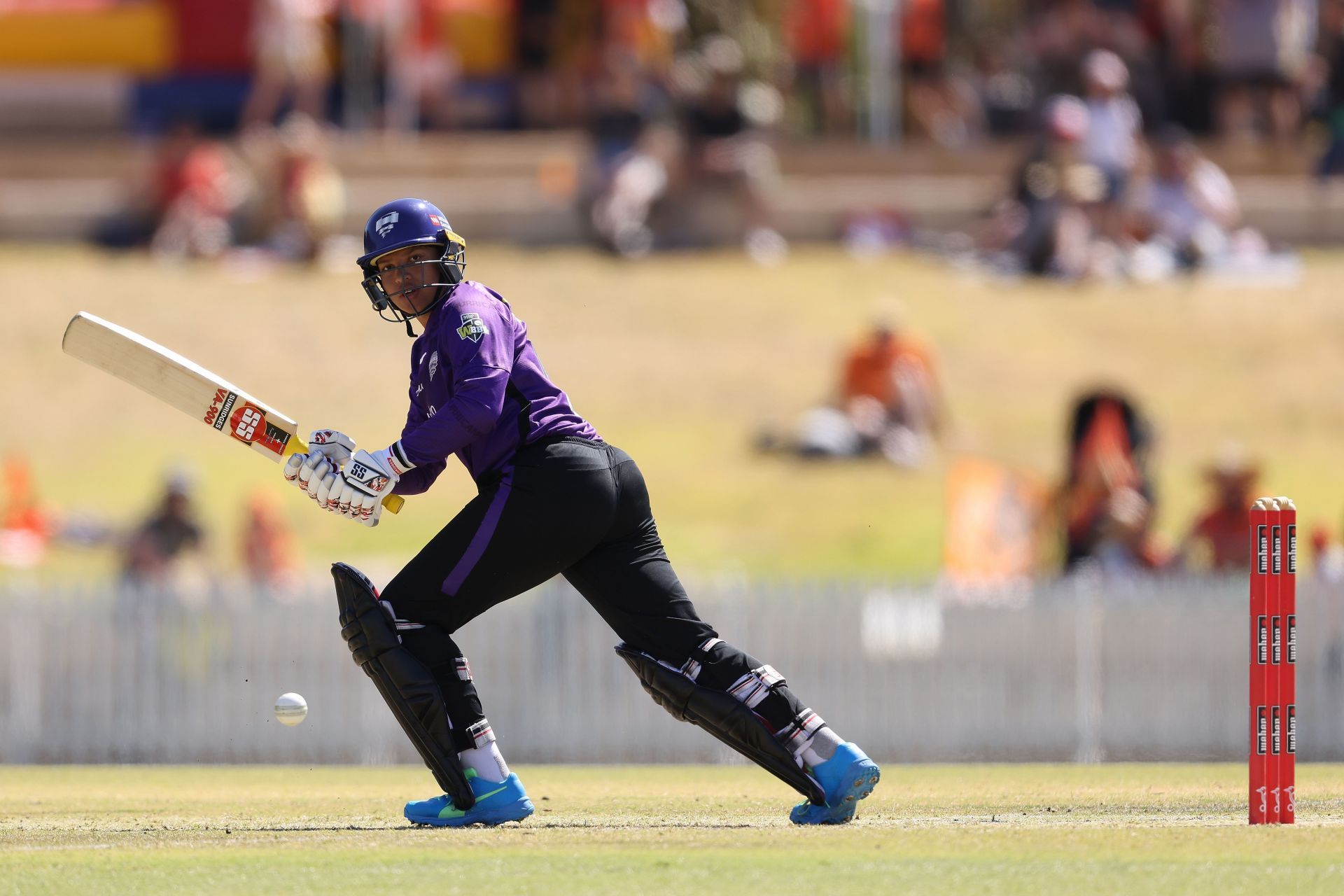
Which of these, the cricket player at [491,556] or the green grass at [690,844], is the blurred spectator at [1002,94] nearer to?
the green grass at [690,844]

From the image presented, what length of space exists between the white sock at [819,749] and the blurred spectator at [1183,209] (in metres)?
15.4

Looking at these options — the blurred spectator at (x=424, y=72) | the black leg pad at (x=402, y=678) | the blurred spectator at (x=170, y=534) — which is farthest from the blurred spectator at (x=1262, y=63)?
the black leg pad at (x=402, y=678)

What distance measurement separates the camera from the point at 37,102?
26375mm

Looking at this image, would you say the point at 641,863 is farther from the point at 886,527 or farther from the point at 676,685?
the point at 886,527

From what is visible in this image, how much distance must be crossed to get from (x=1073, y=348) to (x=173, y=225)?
31.1 ft

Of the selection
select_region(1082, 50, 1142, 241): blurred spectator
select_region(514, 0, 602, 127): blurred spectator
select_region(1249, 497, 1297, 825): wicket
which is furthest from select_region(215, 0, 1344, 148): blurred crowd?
select_region(1249, 497, 1297, 825): wicket

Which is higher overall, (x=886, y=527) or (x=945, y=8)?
(x=945, y=8)

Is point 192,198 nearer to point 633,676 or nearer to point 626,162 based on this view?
point 626,162

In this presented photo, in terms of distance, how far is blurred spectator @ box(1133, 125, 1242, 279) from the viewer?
22.0 metres

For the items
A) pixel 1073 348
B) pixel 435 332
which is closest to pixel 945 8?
pixel 1073 348

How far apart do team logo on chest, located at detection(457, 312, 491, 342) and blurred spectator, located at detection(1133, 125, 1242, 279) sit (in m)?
15.6

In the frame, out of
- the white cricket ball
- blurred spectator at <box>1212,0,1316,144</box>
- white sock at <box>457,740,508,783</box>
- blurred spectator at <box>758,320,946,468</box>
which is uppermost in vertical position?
blurred spectator at <box>1212,0,1316,144</box>

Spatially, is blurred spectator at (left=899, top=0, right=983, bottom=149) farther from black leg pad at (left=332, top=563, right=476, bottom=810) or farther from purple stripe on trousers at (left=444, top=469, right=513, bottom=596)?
black leg pad at (left=332, top=563, right=476, bottom=810)

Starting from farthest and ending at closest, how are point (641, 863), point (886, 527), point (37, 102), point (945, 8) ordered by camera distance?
point (945, 8), point (37, 102), point (886, 527), point (641, 863)
